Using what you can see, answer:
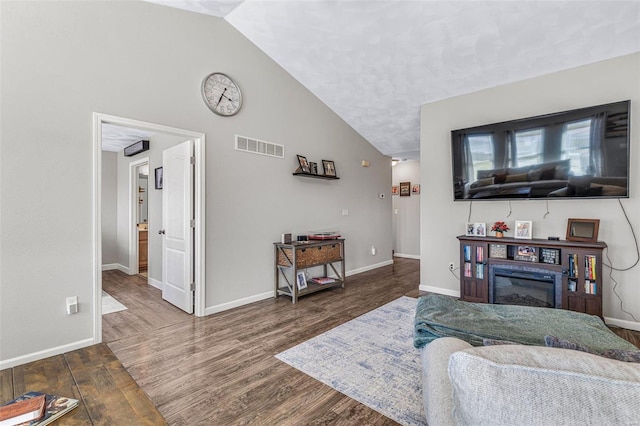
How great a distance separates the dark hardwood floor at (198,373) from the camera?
1.80m

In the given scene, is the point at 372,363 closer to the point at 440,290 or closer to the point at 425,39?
the point at 440,290

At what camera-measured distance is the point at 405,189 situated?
25.7 ft

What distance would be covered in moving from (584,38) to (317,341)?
398 centimetres

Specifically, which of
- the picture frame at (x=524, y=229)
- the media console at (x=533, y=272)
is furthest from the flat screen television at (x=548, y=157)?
the media console at (x=533, y=272)

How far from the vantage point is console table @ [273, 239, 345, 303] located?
13.1 feet

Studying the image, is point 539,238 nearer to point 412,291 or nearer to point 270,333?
point 412,291

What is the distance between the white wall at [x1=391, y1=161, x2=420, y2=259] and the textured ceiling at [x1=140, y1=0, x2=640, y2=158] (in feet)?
11.3

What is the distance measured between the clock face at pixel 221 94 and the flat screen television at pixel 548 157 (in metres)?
2.88

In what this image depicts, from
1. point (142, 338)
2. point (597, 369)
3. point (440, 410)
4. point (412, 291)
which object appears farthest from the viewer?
point (412, 291)

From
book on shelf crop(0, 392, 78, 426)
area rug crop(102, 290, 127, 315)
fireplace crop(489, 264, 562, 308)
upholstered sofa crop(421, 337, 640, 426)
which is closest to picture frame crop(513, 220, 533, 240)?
fireplace crop(489, 264, 562, 308)

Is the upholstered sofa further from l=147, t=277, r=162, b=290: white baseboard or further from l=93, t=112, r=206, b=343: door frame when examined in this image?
l=147, t=277, r=162, b=290: white baseboard

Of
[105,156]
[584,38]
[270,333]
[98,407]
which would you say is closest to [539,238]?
[584,38]

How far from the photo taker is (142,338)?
2.89 meters

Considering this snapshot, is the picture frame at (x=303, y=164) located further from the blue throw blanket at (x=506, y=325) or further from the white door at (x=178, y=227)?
the blue throw blanket at (x=506, y=325)
